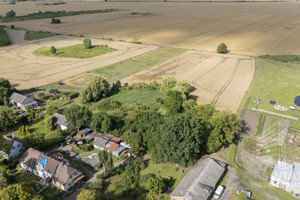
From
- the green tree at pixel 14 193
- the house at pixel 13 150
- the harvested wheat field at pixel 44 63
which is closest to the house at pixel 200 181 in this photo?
the green tree at pixel 14 193

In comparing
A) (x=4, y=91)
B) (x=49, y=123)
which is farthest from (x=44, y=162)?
(x=4, y=91)

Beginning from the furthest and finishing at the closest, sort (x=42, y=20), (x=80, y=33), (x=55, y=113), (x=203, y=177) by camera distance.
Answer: (x=42, y=20)
(x=80, y=33)
(x=55, y=113)
(x=203, y=177)

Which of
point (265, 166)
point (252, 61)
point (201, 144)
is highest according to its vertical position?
point (252, 61)

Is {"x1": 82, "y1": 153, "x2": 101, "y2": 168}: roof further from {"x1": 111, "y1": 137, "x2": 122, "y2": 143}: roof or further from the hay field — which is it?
the hay field

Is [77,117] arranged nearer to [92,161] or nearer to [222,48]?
[92,161]

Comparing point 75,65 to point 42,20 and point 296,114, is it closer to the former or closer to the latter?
point 296,114

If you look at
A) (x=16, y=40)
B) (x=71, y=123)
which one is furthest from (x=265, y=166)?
(x=16, y=40)

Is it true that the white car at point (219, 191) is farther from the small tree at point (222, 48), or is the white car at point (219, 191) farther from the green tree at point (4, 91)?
the small tree at point (222, 48)
